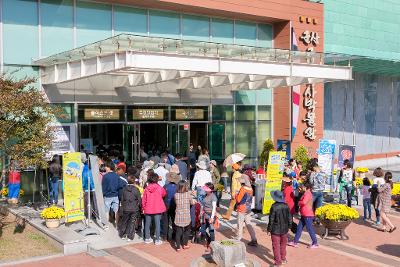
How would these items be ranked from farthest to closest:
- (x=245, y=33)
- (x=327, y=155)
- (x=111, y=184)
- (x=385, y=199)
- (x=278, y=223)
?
1. (x=245, y=33)
2. (x=327, y=155)
3. (x=385, y=199)
4. (x=111, y=184)
5. (x=278, y=223)

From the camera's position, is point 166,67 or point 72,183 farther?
point 166,67

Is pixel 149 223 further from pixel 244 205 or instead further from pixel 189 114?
pixel 189 114

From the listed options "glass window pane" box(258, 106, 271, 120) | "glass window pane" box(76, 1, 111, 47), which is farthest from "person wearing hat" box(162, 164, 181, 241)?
"glass window pane" box(258, 106, 271, 120)

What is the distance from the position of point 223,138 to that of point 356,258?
1256cm

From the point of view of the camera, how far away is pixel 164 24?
69.7 feet

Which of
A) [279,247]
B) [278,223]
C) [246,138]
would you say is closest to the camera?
[278,223]

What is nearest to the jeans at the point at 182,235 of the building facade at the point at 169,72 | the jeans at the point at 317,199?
the jeans at the point at 317,199

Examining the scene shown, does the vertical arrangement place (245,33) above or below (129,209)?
above

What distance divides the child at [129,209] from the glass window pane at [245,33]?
13250mm

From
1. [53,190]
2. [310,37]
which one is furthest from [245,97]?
[53,190]

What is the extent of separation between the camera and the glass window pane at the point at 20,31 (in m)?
17.1

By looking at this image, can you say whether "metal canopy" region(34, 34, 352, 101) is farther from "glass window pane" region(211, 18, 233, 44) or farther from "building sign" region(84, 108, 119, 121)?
"glass window pane" region(211, 18, 233, 44)

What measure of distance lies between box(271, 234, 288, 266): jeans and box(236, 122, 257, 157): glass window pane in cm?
1356

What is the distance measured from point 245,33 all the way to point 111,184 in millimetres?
13403
